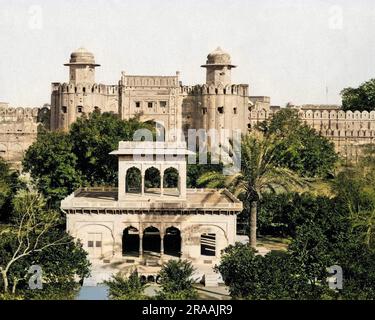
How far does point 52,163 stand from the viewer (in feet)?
103

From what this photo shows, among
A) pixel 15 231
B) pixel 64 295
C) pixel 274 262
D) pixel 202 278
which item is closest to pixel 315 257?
pixel 274 262

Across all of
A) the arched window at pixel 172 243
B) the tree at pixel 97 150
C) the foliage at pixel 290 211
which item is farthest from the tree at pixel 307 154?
the arched window at pixel 172 243

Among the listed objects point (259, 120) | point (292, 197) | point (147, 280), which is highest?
point (259, 120)

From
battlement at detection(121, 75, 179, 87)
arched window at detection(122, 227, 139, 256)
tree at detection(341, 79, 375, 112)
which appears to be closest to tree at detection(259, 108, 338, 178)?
battlement at detection(121, 75, 179, 87)

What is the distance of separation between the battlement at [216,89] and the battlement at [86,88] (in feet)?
13.0

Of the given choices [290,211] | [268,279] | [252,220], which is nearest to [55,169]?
[290,211]

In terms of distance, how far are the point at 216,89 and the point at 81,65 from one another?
299 inches

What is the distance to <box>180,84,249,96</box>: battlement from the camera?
47875 mm

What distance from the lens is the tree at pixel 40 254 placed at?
2011cm

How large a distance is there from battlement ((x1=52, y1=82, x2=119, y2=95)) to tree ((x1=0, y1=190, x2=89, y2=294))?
2473cm

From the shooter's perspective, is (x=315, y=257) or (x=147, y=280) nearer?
(x=315, y=257)

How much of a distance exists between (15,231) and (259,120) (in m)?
29.4
